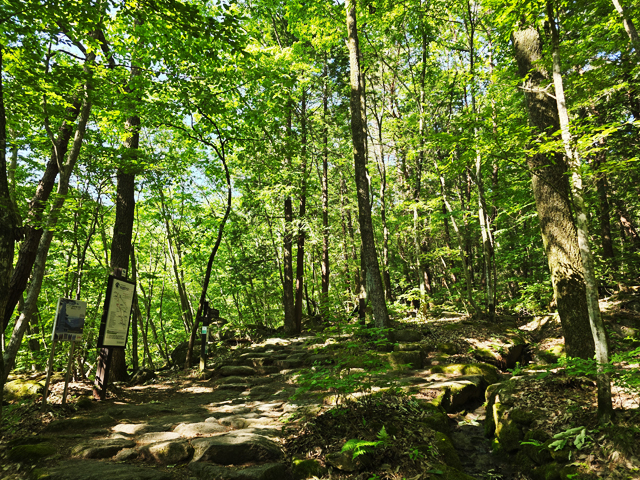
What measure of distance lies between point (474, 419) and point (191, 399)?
5.92m

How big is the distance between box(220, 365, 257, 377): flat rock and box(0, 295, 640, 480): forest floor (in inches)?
76.4

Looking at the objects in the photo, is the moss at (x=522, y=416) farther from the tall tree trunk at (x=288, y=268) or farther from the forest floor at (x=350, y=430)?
the tall tree trunk at (x=288, y=268)

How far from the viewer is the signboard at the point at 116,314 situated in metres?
6.44

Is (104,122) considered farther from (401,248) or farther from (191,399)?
(401,248)

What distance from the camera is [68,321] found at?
238 inches

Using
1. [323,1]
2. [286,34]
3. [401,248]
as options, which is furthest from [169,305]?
[323,1]

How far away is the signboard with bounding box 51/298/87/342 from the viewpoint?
5.88 meters

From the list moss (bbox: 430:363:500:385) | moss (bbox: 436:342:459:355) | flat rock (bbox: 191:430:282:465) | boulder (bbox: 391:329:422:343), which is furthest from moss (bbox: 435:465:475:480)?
boulder (bbox: 391:329:422:343)

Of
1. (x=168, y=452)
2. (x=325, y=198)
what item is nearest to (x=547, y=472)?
(x=168, y=452)

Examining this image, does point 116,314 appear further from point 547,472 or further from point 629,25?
point 629,25

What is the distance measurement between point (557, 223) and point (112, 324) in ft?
28.5

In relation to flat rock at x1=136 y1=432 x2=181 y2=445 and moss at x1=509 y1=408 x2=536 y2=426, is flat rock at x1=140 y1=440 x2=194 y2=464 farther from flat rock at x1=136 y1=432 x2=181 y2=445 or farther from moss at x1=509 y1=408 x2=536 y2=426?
moss at x1=509 y1=408 x2=536 y2=426

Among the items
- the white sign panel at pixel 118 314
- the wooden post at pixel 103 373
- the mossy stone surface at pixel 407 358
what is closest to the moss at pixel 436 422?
the mossy stone surface at pixel 407 358

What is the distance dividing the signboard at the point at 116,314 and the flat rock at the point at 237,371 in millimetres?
3271
